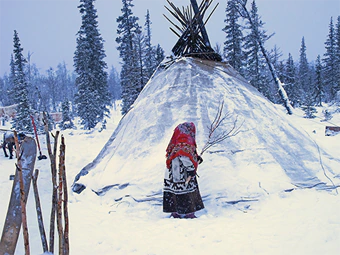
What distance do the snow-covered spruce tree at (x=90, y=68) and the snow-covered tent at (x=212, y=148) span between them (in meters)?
15.6

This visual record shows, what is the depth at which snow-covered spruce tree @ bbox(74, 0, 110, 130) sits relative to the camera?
21.1 meters

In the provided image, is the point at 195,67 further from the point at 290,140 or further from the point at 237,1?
the point at 237,1

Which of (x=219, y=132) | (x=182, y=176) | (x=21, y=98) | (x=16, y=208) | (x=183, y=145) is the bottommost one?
(x=182, y=176)

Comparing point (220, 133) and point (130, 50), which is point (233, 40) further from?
point (220, 133)

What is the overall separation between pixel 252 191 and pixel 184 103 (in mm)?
2213

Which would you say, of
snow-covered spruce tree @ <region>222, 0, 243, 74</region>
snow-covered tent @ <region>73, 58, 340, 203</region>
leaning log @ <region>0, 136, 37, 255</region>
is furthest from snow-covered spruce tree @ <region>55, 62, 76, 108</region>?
leaning log @ <region>0, 136, 37, 255</region>

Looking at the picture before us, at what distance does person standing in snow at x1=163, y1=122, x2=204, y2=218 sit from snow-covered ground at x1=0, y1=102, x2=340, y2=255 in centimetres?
20

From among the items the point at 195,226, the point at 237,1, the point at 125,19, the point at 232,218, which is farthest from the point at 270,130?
the point at 125,19

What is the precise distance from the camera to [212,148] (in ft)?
15.3

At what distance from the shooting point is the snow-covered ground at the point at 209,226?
2.84 metres

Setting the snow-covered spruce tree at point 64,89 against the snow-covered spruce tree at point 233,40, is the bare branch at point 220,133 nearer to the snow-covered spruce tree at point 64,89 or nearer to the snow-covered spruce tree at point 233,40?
the snow-covered spruce tree at point 233,40

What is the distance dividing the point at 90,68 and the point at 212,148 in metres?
19.4

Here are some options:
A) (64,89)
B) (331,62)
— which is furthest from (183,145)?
(64,89)

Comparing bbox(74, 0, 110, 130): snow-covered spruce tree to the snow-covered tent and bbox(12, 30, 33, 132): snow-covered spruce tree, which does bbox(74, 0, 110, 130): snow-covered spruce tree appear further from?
the snow-covered tent
